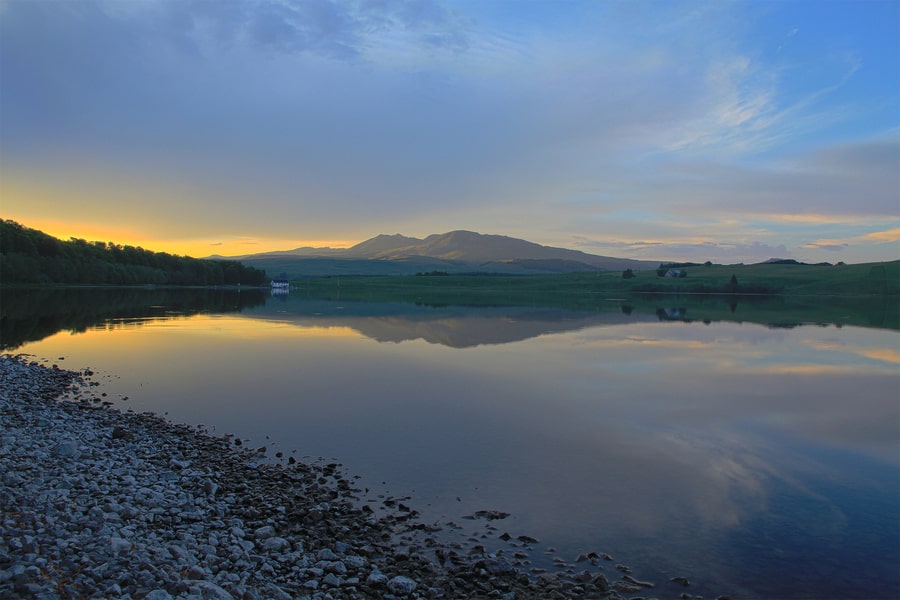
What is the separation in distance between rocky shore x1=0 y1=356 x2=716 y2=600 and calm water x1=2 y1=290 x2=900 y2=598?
75 cm

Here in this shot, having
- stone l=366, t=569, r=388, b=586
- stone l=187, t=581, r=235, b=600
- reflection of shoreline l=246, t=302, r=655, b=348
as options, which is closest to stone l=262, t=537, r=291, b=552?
stone l=366, t=569, r=388, b=586

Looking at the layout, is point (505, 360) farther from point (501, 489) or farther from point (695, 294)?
point (695, 294)

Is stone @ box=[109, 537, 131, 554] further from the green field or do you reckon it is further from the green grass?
the green grass

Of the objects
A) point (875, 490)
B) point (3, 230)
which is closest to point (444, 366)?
point (875, 490)

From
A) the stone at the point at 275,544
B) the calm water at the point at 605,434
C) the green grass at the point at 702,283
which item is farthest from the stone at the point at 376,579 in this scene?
the green grass at the point at 702,283

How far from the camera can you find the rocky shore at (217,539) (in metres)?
7.02

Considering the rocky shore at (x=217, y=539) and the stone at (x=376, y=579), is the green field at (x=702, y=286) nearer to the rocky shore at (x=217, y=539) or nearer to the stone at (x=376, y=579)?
the rocky shore at (x=217, y=539)

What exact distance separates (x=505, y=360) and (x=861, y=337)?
3228 cm

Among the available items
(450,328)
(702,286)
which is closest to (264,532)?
(450,328)

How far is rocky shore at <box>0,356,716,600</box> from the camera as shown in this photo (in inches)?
277

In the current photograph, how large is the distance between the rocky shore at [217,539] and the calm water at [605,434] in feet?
2.46

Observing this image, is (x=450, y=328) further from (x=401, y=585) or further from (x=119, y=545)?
(x=119, y=545)

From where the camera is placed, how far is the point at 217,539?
27.8 ft

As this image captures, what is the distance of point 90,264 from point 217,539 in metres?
147
